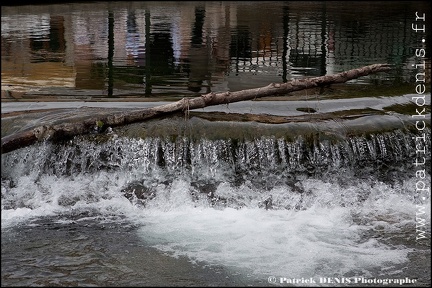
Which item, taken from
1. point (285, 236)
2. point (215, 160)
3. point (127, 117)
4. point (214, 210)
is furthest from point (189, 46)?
point (285, 236)

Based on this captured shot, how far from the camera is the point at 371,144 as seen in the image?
746cm

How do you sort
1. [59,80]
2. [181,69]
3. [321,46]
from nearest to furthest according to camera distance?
1. [59,80]
2. [181,69]
3. [321,46]

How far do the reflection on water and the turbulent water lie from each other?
2265 mm

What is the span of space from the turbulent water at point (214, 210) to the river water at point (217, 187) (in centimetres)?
1

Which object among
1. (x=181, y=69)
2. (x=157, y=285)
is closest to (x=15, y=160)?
(x=157, y=285)

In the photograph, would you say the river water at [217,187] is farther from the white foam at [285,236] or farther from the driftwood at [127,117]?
the driftwood at [127,117]

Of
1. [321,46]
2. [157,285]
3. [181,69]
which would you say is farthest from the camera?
[321,46]

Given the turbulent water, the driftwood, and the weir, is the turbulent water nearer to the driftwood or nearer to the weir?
the weir

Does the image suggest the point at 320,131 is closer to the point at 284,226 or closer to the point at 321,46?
the point at 284,226

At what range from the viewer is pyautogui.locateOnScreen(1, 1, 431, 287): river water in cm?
555

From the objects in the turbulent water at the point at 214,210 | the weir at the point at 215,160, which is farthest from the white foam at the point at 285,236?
the weir at the point at 215,160

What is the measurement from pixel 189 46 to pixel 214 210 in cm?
703

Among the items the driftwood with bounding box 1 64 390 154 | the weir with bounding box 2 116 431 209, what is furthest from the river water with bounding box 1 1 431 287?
the driftwood with bounding box 1 64 390 154

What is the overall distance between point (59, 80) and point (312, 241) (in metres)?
5.71
